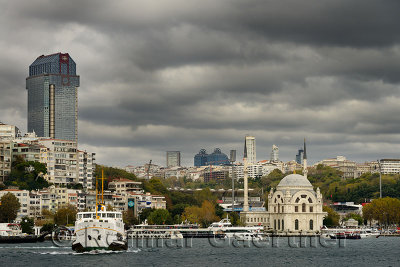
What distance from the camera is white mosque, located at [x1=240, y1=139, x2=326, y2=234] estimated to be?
16625cm

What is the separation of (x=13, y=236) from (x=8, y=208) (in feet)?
52.4

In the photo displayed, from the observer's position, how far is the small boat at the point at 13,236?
111125 mm

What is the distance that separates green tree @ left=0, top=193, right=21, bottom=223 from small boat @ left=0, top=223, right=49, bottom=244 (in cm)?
697

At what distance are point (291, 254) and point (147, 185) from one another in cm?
10352

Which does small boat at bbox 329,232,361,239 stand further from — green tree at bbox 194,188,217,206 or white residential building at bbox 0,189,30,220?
white residential building at bbox 0,189,30,220

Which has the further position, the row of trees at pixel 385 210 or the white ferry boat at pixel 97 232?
the row of trees at pixel 385 210

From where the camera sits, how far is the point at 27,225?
127m

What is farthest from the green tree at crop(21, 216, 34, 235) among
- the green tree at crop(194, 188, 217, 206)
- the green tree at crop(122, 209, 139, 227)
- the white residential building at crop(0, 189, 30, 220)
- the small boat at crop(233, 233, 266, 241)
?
the green tree at crop(194, 188, 217, 206)

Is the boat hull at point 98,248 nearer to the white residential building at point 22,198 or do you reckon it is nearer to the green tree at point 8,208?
the green tree at point 8,208

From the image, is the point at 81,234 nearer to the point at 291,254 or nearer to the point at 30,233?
the point at 291,254

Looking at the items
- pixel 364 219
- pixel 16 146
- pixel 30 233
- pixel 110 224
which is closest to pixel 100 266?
pixel 110 224

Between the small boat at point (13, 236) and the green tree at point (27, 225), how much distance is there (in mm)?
4279

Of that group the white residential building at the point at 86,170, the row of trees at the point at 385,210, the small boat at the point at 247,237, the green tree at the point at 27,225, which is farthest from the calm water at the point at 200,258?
Answer: the white residential building at the point at 86,170

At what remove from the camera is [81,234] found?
240 feet
